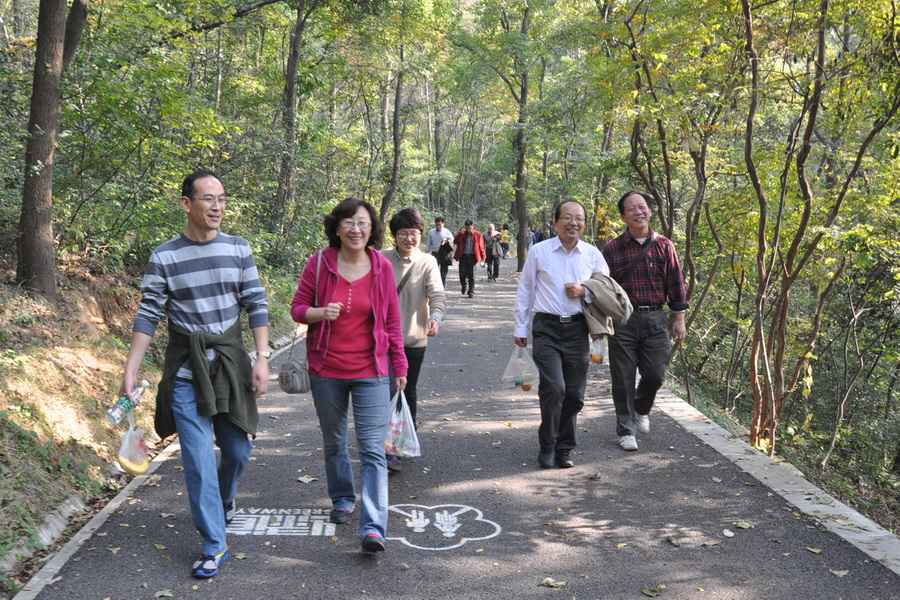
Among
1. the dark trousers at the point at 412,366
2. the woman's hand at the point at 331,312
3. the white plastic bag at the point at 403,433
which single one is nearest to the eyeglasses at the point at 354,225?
the woman's hand at the point at 331,312

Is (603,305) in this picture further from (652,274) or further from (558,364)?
(652,274)

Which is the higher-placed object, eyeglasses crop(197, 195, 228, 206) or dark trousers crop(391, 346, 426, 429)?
eyeglasses crop(197, 195, 228, 206)

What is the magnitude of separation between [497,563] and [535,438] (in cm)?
288

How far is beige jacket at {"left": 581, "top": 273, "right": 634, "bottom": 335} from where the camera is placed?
19.8 feet

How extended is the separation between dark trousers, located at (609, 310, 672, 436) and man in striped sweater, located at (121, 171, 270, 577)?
3.57m

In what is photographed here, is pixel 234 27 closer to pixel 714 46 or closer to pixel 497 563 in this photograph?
pixel 714 46

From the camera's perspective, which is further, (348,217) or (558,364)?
(558,364)

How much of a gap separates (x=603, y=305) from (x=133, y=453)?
3.55 metres

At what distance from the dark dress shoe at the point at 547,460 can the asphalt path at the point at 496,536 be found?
8 cm

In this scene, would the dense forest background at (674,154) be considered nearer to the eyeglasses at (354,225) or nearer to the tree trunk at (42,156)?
the tree trunk at (42,156)

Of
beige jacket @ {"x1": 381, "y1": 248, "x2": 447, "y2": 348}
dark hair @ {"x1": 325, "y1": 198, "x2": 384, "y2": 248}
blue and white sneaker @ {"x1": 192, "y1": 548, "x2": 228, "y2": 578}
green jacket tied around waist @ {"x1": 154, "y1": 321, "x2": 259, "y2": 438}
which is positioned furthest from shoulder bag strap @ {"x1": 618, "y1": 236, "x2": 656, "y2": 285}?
blue and white sneaker @ {"x1": 192, "y1": 548, "x2": 228, "y2": 578}

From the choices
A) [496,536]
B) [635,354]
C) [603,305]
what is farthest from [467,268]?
[496,536]

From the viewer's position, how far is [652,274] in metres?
6.77

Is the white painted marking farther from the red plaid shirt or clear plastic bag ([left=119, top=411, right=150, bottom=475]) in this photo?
the red plaid shirt
